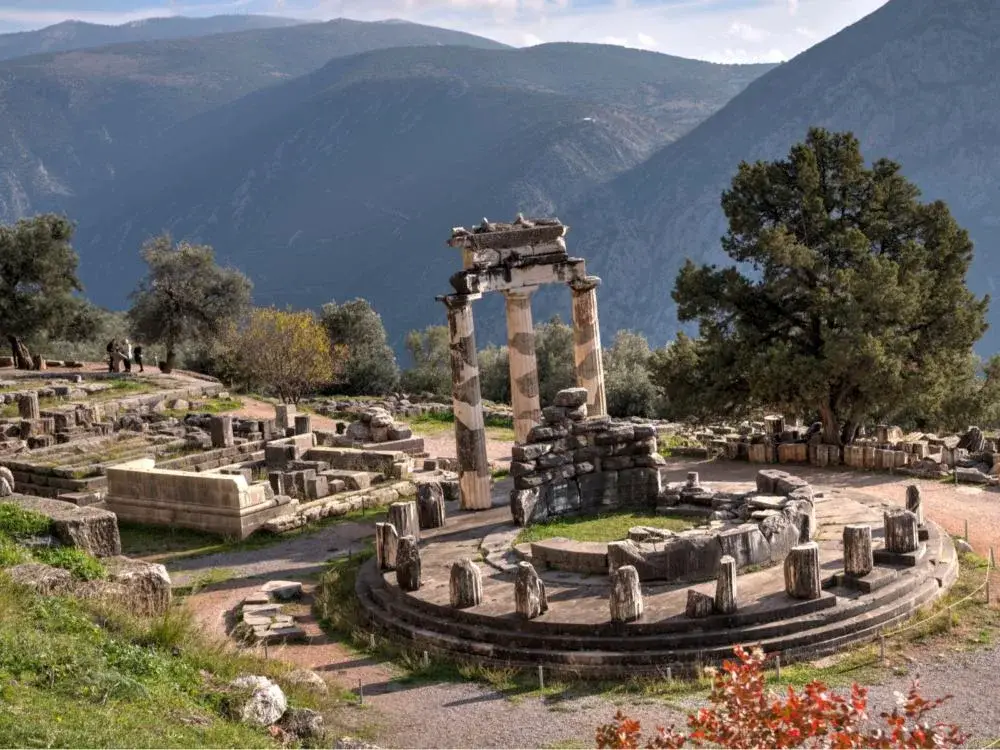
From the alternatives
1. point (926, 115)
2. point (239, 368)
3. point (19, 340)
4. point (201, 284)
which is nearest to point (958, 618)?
point (239, 368)

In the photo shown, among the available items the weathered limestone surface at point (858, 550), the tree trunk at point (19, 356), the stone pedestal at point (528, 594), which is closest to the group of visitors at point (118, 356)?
the tree trunk at point (19, 356)

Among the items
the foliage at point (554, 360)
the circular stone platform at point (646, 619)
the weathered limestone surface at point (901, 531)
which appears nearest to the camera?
the circular stone platform at point (646, 619)

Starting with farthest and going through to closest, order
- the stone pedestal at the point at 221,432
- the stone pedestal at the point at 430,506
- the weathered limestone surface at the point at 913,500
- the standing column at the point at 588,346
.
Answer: the stone pedestal at the point at 221,432 < the standing column at the point at 588,346 < the stone pedestal at the point at 430,506 < the weathered limestone surface at the point at 913,500

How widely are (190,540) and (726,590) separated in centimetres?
1283

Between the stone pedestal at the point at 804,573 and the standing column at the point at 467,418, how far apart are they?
8559 mm

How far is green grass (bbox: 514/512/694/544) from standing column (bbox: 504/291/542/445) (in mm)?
4115

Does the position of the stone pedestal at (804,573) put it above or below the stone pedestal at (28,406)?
below

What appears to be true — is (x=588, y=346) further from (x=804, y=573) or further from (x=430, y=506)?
(x=804, y=573)

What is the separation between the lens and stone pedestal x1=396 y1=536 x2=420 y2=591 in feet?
55.7

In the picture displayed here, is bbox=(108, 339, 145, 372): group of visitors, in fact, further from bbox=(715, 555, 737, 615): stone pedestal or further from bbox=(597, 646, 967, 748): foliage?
bbox=(597, 646, 967, 748): foliage

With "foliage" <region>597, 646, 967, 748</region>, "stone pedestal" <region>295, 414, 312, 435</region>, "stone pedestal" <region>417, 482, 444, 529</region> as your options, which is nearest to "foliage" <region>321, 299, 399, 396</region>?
"stone pedestal" <region>295, 414, 312, 435</region>

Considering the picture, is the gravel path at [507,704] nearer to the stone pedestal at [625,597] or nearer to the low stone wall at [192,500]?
the stone pedestal at [625,597]

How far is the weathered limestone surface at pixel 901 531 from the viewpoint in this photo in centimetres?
1666

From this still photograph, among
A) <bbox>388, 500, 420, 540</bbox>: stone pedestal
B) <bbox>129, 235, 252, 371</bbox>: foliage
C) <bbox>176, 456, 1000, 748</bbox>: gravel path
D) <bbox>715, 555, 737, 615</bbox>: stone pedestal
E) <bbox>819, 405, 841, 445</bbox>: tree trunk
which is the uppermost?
<bbox>129, 235, 252, 371</bbox>: foliage
